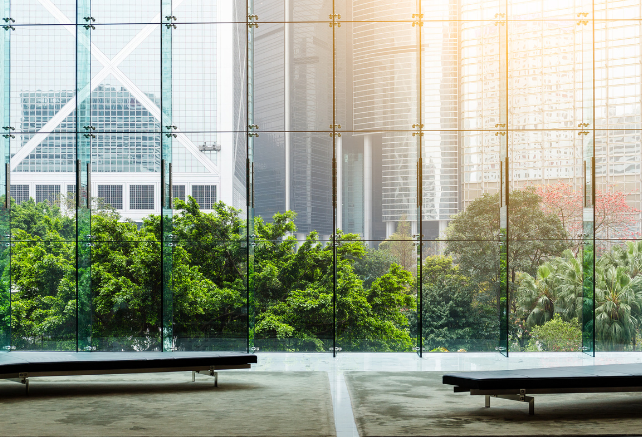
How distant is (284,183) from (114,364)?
4.30 m

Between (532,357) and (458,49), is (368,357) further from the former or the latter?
(458,49)

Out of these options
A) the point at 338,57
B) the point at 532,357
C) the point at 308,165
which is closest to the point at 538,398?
the point at 532,357

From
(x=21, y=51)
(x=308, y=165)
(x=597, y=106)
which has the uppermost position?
(x=21, y=51)

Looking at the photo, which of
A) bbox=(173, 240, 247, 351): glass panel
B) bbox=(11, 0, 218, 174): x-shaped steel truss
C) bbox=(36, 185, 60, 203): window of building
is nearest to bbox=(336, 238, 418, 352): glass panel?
bbox=(173, 240, 247, 351): glass panel

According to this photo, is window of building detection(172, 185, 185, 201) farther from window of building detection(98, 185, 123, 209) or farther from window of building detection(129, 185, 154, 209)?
window of building detection(98, 185, 123, 209)

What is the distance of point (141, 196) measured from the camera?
8.48 m

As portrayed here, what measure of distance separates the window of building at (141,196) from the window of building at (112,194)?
0.14 m

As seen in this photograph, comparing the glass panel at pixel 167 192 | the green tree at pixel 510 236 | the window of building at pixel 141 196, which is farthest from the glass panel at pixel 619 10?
the window of building at pixel 141 196

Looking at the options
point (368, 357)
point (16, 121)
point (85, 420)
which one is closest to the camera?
point (85, 420)

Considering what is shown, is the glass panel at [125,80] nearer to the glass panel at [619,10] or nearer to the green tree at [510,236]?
the green tree at [510,236]

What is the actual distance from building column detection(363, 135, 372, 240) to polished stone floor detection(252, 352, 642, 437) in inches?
74.9

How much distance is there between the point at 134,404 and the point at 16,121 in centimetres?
534

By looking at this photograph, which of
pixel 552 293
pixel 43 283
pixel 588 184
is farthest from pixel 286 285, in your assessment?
pixel 588 184

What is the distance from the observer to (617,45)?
29.2ft
